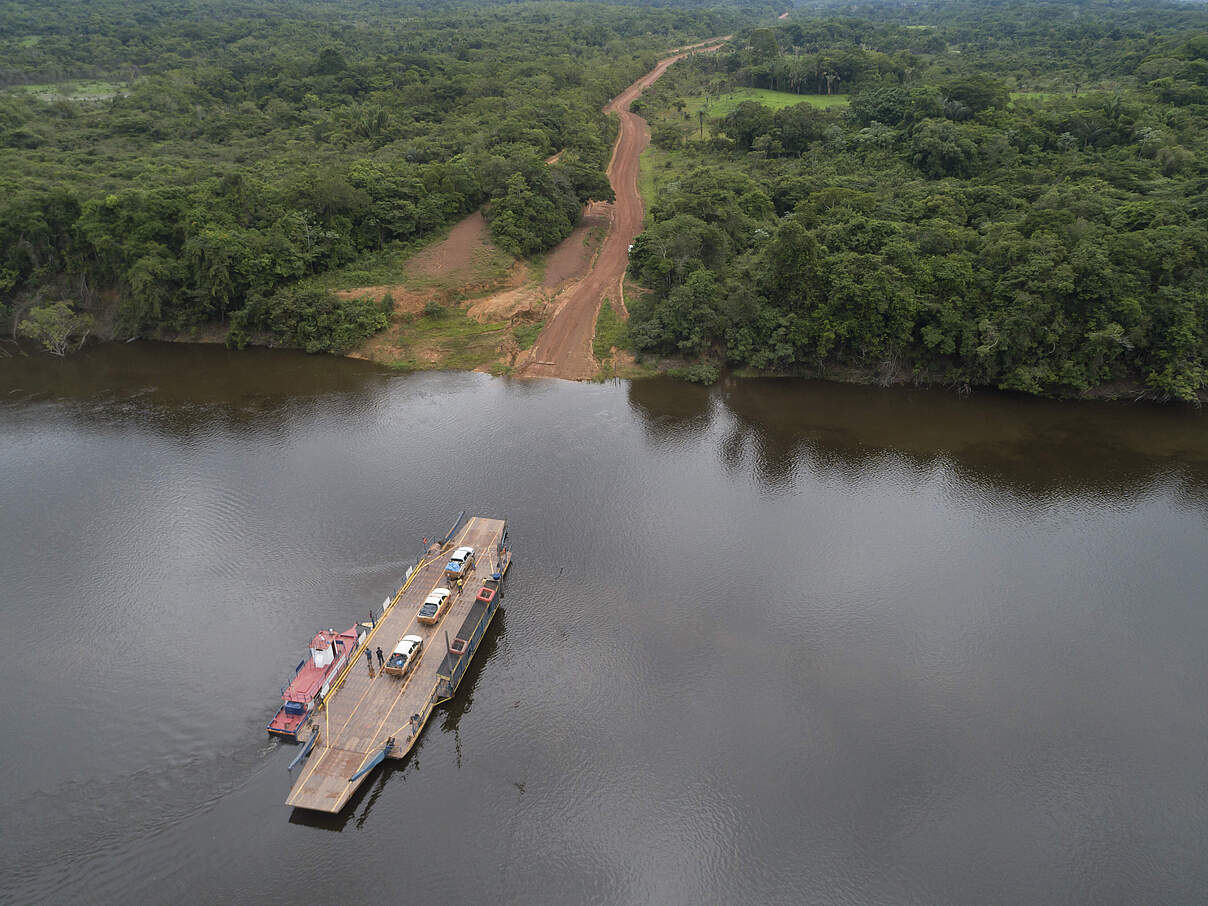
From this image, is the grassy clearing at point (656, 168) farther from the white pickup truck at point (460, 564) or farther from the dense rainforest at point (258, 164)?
the white pickup truck at point (460, 564)

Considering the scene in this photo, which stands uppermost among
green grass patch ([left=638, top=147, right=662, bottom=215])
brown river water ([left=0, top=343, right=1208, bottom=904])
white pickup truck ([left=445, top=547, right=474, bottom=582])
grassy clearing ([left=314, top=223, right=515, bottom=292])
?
green grass patch ([left=638, top=147, right=662, bottom=215])

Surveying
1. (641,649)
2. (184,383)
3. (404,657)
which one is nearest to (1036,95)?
(641,649)

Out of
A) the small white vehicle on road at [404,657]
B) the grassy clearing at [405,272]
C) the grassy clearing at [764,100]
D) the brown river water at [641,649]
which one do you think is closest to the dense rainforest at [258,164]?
the grassy clearing at [405,272]

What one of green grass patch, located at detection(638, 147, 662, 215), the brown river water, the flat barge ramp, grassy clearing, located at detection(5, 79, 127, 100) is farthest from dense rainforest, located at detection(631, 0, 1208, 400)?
grassy clearing, located at detection(5, 79, 127, 100)

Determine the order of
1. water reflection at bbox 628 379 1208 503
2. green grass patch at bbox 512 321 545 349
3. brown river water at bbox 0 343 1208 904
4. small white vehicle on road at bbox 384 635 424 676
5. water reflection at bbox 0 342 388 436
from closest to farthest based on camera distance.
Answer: brown river water at bbox 0 343 1208 904, small white vehicle on road at bbox 384 635 424 676, water reflection at bbox 628 379 1208 503, water reflection at bbox 0 342 388 436, green grass patch at bbox 512 321 545 349

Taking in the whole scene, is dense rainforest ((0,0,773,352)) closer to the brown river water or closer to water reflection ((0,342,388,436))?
water reflection ((0,342,388,436))

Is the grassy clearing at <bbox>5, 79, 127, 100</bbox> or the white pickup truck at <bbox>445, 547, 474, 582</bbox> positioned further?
the grassy clearing at <bbox>5, 79, 127, 100</bbox>

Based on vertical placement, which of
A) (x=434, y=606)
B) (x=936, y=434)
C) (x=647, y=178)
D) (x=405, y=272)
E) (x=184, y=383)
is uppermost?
(x=647, y=178)

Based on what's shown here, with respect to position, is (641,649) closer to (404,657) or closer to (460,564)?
(460,564)
